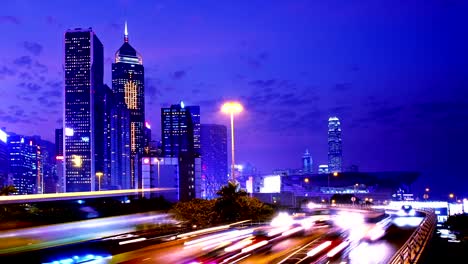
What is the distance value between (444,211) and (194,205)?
7471 centimetres

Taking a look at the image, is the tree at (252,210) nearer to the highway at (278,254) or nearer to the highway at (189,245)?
the highway at (189,245)

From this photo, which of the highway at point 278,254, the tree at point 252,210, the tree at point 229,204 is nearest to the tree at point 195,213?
the tree at point 229,204

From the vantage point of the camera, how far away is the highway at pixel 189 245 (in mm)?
20203

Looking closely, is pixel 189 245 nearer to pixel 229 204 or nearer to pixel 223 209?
pixel 223 209

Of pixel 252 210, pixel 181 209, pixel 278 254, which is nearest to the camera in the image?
pixel 278 254

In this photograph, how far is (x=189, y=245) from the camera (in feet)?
83.9

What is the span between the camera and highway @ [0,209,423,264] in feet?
66.3

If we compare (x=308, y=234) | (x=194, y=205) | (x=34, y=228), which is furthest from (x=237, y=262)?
(x=194, y=205)

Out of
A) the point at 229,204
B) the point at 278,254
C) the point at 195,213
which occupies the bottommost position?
the point at 278,254

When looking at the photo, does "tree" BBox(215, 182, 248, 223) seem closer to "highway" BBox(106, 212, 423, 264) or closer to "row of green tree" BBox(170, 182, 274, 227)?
"row of green tree" BBox(170, 182, 274, 227)

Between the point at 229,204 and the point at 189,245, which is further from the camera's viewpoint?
the point at 229,204

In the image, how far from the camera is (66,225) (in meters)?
23.7

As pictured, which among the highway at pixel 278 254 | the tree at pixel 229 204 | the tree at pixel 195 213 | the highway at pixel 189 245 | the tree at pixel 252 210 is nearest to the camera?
the highway at pixel 189 245

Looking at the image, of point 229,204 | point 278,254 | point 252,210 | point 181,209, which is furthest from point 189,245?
point 252,210
